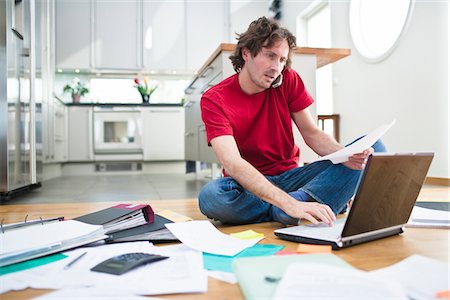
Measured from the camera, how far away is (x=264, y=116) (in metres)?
1.60

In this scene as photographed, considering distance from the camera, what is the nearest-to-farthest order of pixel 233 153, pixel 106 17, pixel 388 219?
1. pixel 388 219
2. pixel 233 153
3. pixel 106 17

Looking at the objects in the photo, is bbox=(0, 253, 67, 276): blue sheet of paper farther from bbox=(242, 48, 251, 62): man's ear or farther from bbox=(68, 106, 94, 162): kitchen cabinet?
bbox=(68, 106, 94, 162): kitchen cabinet

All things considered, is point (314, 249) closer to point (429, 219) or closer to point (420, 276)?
point (420, 276)

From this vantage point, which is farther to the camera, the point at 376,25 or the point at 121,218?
the point at 376,25

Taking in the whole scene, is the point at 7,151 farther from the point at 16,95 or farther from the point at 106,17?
Result: the point at 106,17

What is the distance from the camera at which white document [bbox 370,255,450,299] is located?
2.36 ft

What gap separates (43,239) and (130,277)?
1.22 feet

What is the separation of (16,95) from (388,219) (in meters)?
2.42

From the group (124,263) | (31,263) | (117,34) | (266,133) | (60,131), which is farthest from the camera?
(117,34)

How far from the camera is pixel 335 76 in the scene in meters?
4.64

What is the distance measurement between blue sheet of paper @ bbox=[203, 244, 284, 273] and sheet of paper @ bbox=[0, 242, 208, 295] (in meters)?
0.02

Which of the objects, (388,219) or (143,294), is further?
(388,219)

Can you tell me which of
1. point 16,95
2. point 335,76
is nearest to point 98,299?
point 16,95

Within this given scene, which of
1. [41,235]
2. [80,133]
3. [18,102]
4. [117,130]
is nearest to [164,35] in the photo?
[117,130]
